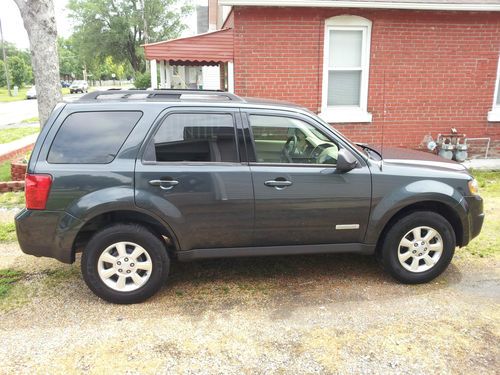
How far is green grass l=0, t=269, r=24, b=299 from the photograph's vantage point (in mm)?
4067

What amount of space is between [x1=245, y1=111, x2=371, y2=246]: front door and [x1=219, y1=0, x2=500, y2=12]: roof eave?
15.9ft

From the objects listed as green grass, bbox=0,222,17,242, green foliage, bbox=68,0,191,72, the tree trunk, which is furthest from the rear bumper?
green foliage, bbox=68,0,191,72

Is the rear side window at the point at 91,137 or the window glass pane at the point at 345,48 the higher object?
the window glass pane at the point at 345,48

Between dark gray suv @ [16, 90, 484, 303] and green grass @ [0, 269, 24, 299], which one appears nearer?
dark gray suv @ [16, 90, 484, 303]

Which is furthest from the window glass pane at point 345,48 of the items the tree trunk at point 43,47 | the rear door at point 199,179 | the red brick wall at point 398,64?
the rear door at point 199,179

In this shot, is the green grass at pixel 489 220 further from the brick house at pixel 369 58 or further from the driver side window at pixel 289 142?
the driver side window at pixel 289 142

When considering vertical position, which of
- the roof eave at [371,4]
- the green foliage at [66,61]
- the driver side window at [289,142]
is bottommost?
the driver side window at [289,142]

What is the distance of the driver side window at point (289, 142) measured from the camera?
12.9 ft

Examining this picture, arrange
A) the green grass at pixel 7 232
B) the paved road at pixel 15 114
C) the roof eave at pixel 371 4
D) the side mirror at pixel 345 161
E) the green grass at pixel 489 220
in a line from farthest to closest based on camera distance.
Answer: the paved road at pixel 15 114
the roof eave at pixel 371 4
the green grass at pixel 7 232
the green grass at pixel 489 220
the side mirror at pixel 345 161

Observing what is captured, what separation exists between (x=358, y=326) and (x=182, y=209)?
5.61ft

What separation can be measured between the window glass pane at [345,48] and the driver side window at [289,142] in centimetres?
529

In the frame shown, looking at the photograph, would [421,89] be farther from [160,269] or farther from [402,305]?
[160,269]

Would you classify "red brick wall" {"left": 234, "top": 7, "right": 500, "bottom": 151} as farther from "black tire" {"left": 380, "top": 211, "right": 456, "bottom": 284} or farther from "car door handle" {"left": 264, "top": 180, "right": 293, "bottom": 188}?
"car door handle" {"left": 264, "top": 180, "right": 293, "bottom": 188}

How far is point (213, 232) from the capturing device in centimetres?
381
